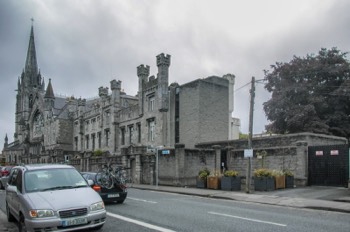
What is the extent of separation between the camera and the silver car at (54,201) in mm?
8062

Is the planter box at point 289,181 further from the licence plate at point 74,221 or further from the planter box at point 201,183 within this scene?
the licence plate at point 74,221

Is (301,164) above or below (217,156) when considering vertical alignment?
below

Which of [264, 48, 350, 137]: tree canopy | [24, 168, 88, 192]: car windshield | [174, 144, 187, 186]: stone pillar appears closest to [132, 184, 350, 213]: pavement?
[174, 144, 187, 186]: stone pillar

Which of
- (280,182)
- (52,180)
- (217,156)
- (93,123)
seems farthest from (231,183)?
(93,123)

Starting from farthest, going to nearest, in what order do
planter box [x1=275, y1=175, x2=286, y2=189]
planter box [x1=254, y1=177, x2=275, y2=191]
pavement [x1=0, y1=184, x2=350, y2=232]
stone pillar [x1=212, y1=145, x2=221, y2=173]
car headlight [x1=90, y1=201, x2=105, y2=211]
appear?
stone pillar [x1=212, y1=145, x2=221, y2=173], planter box [x1=275, y1=175, x2=286, y2=189], planter box [x1=254, y1=177, x2=275, y2=191], pavement [x1=0, y1=184, x2=350, y2=232], car headlight [x1=90, y1=201, x2=105, y2=211]

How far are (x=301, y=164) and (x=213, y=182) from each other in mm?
5715

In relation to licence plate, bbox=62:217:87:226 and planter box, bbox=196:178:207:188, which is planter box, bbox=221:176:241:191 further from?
licence plate, bbox=62:217:87:226

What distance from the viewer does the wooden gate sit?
21609 mm

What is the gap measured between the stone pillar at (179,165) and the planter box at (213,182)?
338cm

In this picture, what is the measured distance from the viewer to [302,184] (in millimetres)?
23047

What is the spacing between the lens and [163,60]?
38.8 meters

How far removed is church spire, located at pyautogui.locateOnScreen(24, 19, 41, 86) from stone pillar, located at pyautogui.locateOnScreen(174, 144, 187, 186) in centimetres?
8293

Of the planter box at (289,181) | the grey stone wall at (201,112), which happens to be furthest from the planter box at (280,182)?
the grey stone wall at (201,112)

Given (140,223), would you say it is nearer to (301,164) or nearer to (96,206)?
(96,206)
